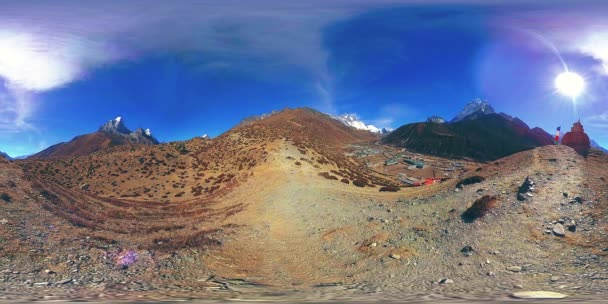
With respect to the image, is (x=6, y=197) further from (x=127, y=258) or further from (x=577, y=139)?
(x=577, y=139)

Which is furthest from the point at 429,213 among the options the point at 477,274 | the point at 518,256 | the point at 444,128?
the point at 444,128

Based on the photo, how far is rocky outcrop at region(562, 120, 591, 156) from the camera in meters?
34.5

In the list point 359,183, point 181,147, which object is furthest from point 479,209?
point 181,147

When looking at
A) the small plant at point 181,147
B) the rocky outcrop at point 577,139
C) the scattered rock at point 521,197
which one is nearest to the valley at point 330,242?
the scattered rock at point 521,197

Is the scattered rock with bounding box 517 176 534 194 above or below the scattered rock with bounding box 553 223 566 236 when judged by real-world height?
above

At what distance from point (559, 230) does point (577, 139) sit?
2373 centimetres

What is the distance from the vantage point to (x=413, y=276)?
1557 cm

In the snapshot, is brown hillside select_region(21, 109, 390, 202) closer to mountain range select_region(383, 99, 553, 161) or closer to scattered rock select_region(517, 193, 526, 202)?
scattered rock select_region(517, 193, 526, 202)

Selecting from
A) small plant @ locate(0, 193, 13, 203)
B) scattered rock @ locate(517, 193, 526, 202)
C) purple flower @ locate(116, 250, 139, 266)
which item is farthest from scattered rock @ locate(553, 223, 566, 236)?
small plant @ locate(0, 193, 13, 203)

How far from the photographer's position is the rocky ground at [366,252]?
12555 mm

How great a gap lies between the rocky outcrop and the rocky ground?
3.68 m

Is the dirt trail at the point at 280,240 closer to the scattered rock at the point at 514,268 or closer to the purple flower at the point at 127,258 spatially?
the purple flower at the point at 127,258

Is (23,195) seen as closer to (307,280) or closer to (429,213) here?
(307,280)

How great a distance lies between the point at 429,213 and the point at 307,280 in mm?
15469
